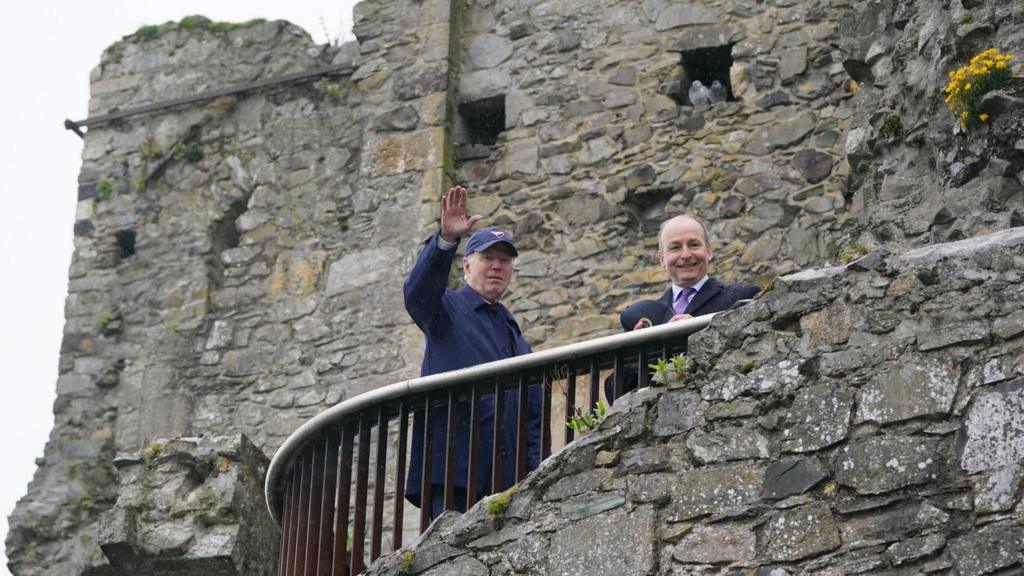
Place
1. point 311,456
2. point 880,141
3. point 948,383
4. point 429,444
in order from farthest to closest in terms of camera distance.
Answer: point 880,141 → point 311,456 → point 429,444 → point 948,383

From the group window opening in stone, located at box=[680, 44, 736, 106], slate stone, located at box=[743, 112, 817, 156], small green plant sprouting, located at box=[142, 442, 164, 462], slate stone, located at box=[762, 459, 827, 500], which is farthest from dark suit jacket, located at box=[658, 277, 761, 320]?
window opening in stone, located at box=[680, 44, 736, 106]

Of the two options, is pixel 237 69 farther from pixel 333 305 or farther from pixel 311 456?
pixel 311 456

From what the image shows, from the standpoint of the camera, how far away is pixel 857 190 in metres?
8.23

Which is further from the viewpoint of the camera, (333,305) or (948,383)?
(333,305)

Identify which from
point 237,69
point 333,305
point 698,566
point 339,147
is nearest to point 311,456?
point 698,566

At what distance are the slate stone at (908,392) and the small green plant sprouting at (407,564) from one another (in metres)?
1.49

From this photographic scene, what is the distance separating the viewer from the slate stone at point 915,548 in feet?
16.7

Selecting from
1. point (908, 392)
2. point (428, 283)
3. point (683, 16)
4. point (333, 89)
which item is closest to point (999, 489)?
point (908, 392)

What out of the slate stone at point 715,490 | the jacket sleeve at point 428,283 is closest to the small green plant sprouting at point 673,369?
the slate stone at point 715,490

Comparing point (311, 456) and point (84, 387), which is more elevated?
point (84, 387)

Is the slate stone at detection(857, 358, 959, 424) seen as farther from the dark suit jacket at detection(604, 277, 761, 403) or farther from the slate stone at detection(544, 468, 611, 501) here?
the dark suit jacket at detection(604, 277, 761, 403)

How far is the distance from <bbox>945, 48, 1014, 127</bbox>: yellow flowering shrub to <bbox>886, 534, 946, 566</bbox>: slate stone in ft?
7.07

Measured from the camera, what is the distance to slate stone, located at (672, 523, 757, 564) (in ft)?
17.6

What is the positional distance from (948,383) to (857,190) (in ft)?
9.88
